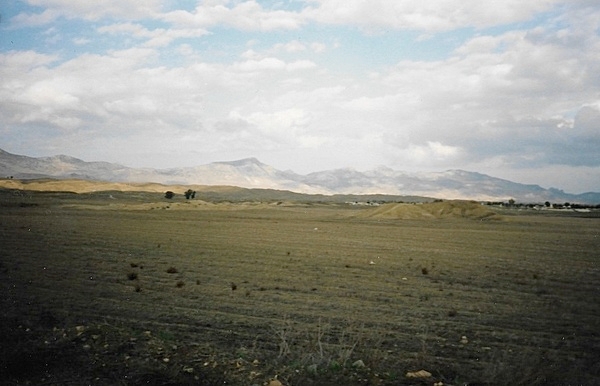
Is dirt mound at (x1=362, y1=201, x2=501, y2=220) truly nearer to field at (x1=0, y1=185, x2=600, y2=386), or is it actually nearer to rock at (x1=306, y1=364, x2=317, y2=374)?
field at (x1=0, y1=185, x2=600, y2=386)

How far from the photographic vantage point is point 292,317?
31.6ft

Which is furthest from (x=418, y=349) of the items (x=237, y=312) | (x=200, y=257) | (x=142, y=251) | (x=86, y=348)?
(x=142, y=251)

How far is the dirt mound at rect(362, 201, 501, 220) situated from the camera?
167 feet

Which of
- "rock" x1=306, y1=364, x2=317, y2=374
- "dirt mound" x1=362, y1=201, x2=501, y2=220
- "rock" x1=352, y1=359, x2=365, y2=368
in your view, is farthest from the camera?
"dirt mound" x1=362, y1=201, x2=501, y2=220

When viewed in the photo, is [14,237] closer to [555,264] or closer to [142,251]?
[142,251]

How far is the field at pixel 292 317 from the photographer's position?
642 cm

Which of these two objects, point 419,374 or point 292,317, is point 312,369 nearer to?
point 419,374

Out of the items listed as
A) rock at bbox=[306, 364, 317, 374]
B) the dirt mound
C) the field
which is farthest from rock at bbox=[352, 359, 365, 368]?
the dirt mound

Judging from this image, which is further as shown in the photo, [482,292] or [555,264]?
[555,264]

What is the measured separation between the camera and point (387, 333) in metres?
8.61

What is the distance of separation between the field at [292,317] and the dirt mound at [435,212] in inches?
1198

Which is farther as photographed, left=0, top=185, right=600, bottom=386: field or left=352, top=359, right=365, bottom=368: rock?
left=352, top=359, right=365, bottom=368: rock

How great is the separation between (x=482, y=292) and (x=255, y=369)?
8.59m

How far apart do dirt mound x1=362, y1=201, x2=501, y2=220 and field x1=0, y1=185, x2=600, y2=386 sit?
1198 inches
